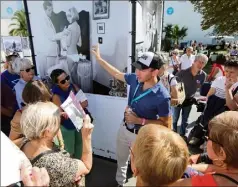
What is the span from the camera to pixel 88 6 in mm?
2871

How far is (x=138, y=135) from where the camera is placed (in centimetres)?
128

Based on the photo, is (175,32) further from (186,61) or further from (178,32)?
(186,61)

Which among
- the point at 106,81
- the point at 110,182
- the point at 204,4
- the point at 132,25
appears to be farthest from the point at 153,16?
the point at 204,4

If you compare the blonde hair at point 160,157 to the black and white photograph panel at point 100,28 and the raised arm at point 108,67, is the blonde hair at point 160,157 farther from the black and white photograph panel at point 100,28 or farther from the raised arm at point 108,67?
the black and white photograph panel at point 100,28

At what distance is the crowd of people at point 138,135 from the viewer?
3.86 ft

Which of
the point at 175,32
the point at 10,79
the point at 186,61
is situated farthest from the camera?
the point at 175,32

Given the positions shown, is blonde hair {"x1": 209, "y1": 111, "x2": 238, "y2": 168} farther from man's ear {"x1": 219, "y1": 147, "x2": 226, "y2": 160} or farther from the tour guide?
the tour guide

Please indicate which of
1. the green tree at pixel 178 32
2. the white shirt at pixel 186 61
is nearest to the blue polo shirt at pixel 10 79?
the white shirt at pixel 186 61

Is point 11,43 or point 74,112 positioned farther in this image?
point 11,43

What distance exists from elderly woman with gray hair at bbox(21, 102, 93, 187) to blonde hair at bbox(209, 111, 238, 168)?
84 centimetres

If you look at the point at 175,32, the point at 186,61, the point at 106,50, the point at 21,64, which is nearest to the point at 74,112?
the point at 106,50

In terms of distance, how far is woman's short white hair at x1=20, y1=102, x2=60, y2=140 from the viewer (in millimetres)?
1448

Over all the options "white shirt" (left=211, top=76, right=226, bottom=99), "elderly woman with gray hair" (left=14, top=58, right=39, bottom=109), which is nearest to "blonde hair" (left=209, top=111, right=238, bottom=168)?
"white shirt" (left=211, top=76, right=226, bottom=99)

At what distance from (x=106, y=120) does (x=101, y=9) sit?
1424mm
